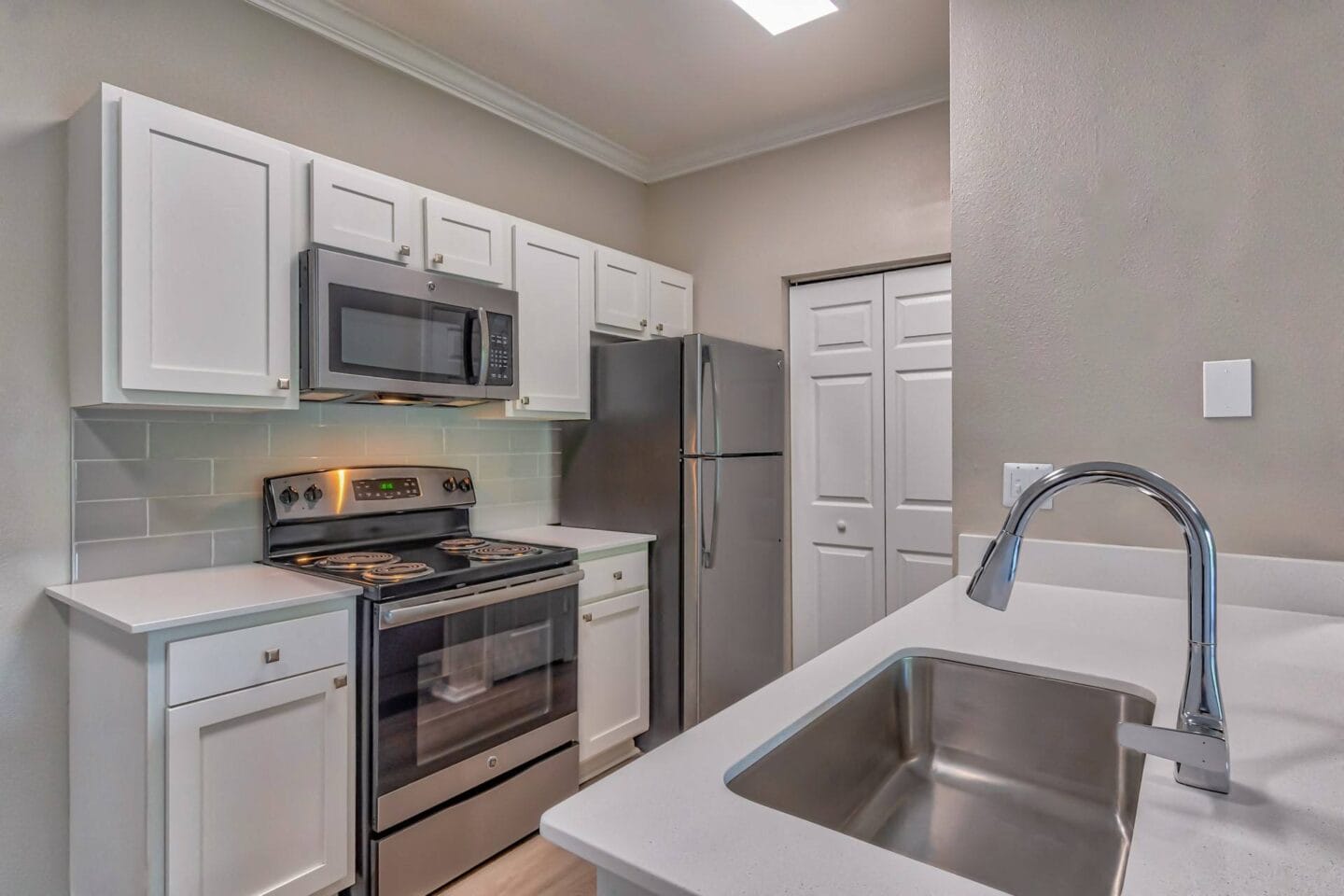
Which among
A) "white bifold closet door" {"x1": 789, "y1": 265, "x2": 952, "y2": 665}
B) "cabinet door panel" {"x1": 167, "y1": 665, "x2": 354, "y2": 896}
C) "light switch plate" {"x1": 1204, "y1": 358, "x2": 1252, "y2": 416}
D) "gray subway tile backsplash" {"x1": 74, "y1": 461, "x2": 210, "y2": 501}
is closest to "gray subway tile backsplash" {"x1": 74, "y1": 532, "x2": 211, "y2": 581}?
"gray subway tile backsplash" {"x1": 74, "y1": 461, "x2": 210, "y2": 501}

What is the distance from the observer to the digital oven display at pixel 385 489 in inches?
92.0

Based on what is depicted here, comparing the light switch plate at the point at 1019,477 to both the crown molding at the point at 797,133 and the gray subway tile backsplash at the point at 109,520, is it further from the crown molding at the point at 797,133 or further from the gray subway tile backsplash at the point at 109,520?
the gray subway tile backsplash at the point at 109,520

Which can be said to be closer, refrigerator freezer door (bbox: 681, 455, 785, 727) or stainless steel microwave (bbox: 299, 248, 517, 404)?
stainless steel microwave (bbox: 299, 248, 517, 404)

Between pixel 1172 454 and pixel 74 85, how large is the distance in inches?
110

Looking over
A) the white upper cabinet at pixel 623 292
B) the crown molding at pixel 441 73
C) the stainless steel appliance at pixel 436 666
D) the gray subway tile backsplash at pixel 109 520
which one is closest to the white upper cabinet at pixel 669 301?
the white upper cabinet at pixel 623 292

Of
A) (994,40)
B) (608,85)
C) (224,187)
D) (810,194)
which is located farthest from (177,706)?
(810,194)

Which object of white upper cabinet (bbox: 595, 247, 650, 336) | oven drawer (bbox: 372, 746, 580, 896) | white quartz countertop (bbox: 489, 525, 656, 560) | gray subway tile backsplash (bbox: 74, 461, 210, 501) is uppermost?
white upper cabinet (bbox: 595, 247, 650, 336)

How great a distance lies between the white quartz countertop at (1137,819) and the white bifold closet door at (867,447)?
6.20 ft

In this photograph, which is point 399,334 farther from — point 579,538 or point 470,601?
point 579,538

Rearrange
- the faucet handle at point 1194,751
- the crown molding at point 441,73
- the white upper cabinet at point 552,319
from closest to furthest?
the faucet handle at point 1194,751 → the crown molding at point 441,73 → the white upper cabinet at point 552,319

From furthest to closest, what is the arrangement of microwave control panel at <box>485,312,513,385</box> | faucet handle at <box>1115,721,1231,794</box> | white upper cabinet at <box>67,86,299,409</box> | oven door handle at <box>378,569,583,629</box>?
1. microwave control panel at <box>485,312,513,385</box>
2. oven door handle at <box>378,569,583,629</box>
3. white upper cabinet at <box>67,86,299,409</box>
4. faucet handle at <box>1115,721,1231,794</box>

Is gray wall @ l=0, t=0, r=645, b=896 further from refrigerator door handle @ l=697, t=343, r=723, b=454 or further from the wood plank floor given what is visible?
refrigerator door handle @ l=697, t=343, r=723, b=454

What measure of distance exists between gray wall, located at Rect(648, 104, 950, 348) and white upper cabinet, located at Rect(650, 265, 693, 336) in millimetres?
98

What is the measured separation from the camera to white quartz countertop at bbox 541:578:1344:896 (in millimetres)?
550
